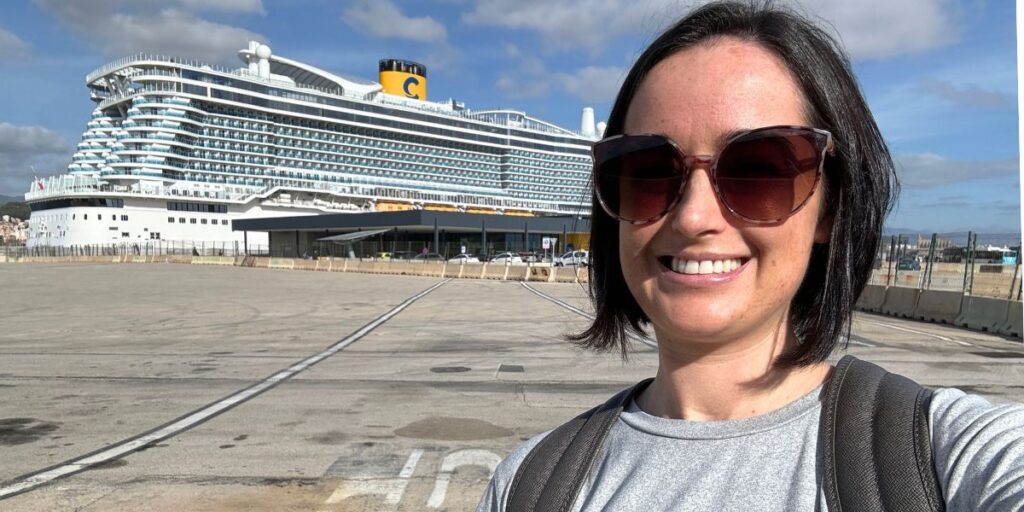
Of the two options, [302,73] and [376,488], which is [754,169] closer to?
[376,488]

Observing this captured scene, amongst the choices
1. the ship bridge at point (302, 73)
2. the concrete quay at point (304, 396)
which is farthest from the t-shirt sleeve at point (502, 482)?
the ship bridge at point (302, 73)

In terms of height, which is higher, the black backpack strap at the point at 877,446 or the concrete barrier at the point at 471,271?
the black backpack strap at the point at 877,446

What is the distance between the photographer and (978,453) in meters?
0.92

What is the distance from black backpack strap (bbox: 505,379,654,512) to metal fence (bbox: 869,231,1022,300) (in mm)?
14545

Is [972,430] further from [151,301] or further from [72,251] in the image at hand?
[72,251]

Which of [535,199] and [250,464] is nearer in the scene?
[250,464]

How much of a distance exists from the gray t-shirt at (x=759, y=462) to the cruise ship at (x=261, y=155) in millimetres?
58697

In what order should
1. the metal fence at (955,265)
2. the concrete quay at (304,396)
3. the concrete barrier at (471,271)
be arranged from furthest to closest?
1. the concrete barrier at (471,271)
2. the metal fence at (955,265)
3. the concrete quay at (304,396)

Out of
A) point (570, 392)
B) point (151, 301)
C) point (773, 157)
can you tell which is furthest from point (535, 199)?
point (773, 157)

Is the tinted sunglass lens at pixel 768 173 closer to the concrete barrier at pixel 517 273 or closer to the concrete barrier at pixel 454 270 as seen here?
the concrete barrier at pixel 517 273

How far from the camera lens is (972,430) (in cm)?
94

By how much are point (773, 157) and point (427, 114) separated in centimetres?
8478

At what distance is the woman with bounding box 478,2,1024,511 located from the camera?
1167mm

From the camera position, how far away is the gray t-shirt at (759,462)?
0.91 metres
